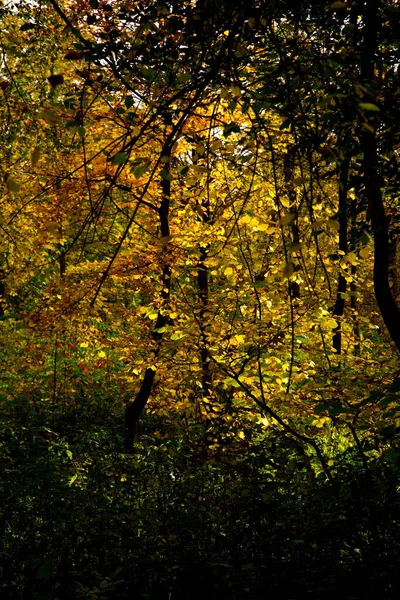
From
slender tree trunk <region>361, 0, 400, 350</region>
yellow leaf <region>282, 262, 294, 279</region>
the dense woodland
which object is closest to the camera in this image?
yellow leaf <region>282, 262, 294, 279</region>

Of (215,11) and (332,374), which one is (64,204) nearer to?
(332,374)

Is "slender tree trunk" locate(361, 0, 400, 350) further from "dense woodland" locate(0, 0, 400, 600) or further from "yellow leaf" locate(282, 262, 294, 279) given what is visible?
"yellow leaf" locate(282, 262, 294, 279)

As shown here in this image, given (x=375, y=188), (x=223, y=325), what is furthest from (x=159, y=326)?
(x=375, y=188)

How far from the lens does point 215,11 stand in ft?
8.75

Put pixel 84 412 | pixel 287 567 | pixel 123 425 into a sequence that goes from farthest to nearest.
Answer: pixel 84 412 → pixel 123 425 → pixel 287 567

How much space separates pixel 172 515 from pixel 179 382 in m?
2.67

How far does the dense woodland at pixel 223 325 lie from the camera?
2.68 m

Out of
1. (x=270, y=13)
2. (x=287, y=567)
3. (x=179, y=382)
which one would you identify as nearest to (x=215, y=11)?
(x=270, y=13)

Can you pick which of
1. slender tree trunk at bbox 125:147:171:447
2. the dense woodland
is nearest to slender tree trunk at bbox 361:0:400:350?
the dense woodland

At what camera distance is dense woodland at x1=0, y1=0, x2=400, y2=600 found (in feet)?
8.80

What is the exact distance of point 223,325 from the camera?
21.3 ft

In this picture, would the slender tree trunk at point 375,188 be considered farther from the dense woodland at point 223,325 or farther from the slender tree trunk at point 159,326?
the slender tree trunk at point 159,326

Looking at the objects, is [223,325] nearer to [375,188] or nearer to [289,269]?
[375,188]

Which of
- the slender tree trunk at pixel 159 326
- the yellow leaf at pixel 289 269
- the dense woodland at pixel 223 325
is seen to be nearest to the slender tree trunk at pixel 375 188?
the dense woodland at pixel 223 325
